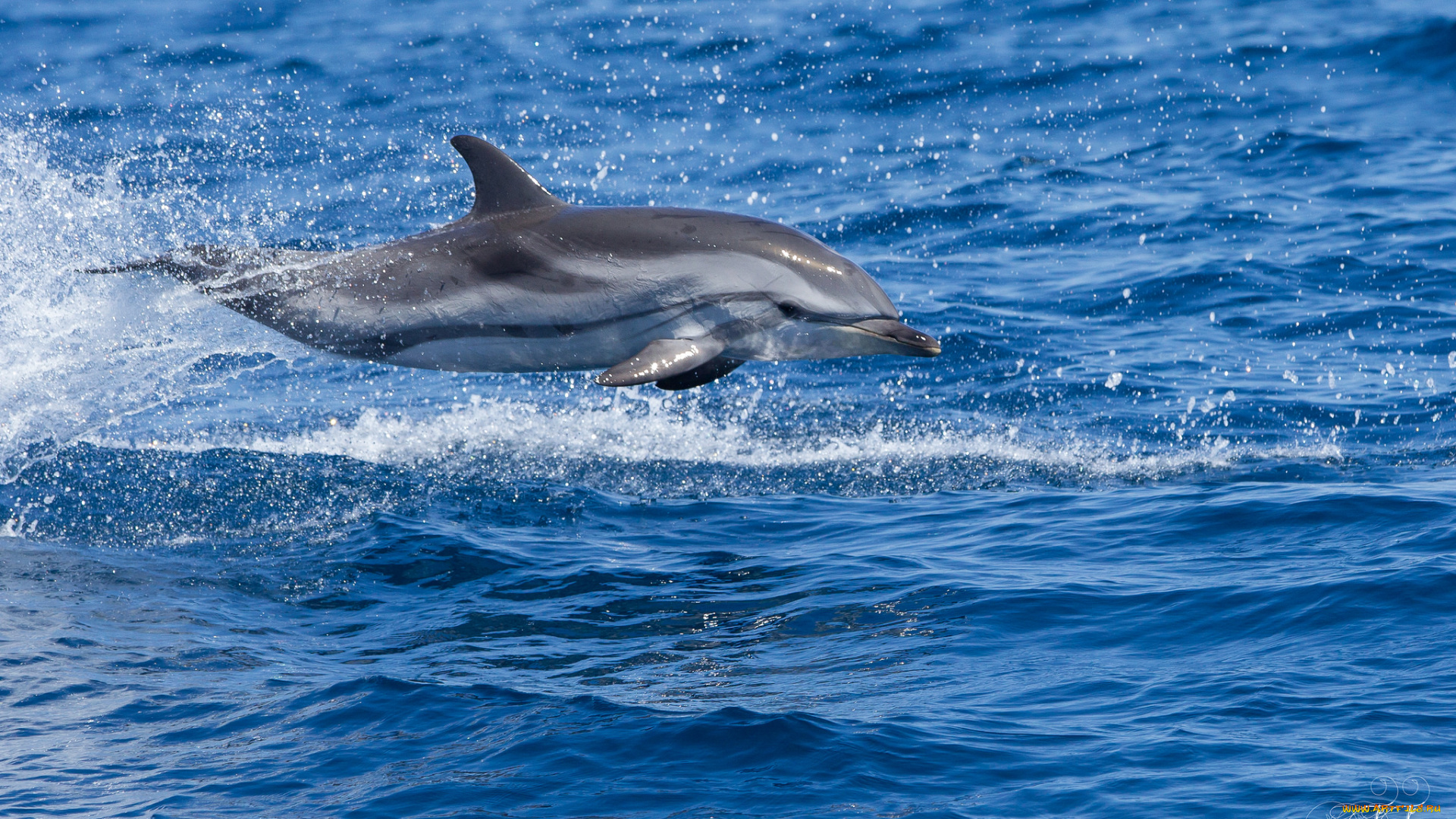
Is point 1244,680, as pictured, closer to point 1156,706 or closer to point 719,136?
point 1156,706

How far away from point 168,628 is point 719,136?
47.8ft

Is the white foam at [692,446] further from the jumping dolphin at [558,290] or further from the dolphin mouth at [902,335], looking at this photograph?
the dolphin mouth at [902,335]

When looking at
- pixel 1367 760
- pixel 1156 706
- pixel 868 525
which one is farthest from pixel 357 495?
pixel 1367 760

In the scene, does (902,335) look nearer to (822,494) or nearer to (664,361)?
(664,361)

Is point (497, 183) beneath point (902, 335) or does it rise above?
above

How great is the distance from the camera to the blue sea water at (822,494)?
661 centimetres

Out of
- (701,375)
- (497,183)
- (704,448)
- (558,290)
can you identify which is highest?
(497,183)

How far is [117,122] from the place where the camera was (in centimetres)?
2283

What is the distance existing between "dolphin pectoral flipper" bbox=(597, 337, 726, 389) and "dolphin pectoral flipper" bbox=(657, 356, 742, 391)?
0.18 ft

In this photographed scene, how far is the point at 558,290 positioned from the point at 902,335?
5.66 ft

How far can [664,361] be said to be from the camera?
7.33 metres

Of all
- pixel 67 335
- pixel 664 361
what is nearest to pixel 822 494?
pixel 664 361

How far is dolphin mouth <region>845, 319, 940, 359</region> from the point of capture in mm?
7594

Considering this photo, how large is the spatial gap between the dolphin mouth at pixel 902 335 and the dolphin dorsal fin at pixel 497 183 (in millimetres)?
1712
